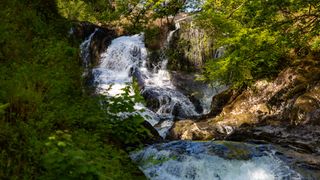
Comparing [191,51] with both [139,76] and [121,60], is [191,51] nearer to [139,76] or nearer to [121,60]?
[139,76]

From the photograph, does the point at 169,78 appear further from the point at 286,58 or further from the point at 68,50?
the point at 68,50

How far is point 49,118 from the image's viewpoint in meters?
4.73

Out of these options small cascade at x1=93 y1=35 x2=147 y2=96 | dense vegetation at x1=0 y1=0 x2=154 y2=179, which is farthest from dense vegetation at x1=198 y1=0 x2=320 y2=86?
small cascade at x1=93 y1=35 x2=147 y2=96

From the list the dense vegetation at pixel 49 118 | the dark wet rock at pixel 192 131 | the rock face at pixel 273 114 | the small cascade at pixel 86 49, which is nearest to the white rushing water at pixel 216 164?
the rock face at pixel 273 114

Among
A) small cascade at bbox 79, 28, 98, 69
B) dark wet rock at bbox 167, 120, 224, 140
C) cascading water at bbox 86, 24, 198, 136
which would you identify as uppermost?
small cascade at bbox 79, 28, 98, 69

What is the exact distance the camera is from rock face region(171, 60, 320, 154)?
A: 11.8 meters

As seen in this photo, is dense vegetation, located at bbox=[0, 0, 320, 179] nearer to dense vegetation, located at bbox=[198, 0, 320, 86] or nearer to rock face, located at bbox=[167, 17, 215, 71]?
dense vegetation, located at bbox=[198, 0, 320, 86]

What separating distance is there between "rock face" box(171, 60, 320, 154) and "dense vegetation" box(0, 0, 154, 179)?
6148 millimetres

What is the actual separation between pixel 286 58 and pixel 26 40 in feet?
39.0

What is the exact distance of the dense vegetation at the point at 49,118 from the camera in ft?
12.2

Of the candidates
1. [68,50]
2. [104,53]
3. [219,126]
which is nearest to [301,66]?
[219,126]

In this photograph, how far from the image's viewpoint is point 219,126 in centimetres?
1388

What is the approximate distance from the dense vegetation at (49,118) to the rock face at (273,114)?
6148 millimetres

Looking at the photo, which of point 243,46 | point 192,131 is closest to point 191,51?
point 192,131
